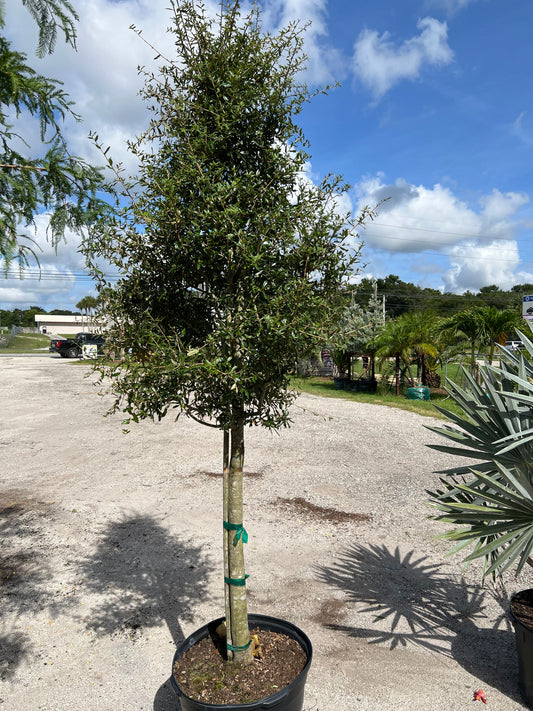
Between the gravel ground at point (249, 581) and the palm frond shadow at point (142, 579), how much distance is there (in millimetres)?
20

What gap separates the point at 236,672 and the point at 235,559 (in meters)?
0.70

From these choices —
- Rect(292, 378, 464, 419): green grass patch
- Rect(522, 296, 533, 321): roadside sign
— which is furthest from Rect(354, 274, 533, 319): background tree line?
Rect(522, 296, 533, 321): roadside sign

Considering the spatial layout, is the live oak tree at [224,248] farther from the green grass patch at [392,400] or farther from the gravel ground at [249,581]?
the green grass patch at [392,400]

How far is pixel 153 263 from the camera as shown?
3068 millimetres

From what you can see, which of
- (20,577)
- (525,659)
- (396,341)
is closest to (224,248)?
(525,659)

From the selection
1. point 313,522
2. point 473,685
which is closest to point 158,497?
point 313,522

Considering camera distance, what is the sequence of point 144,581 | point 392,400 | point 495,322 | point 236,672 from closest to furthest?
point 236,672 → point 144,581 → point 495,322 → point 392,400

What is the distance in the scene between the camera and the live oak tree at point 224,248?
2795 millimetres

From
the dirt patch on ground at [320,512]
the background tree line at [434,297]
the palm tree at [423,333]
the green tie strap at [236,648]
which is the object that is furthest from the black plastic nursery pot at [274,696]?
the background tree line at [434,297]

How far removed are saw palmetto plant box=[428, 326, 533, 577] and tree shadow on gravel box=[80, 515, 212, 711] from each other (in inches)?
94.4

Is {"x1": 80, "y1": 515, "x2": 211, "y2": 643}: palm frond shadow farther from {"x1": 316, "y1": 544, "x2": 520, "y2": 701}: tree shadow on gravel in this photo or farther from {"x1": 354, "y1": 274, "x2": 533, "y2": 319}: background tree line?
{"x1": 354, "y1": 274, "x2": 533, "y2": 319}: background tree line

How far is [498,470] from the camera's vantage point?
10.1 feet

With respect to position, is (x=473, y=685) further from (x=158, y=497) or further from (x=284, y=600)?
(x=158, y=497)

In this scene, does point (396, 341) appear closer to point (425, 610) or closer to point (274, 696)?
point (425, 610)
